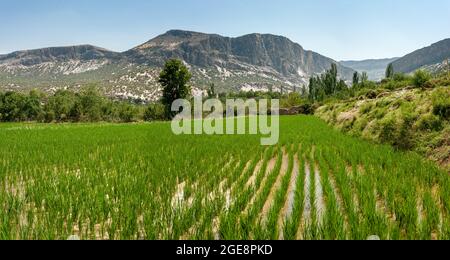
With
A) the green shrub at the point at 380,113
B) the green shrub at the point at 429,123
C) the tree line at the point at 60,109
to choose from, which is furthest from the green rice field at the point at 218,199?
the tree line at the point at 60,109

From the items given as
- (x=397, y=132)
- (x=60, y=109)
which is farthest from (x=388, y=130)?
(x=60, y=109)

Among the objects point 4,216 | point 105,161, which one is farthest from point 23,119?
point 4,216

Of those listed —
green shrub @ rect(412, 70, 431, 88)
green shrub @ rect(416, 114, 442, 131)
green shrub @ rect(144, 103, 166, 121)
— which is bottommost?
green shrub @ rect(144, 103, 166, 121)

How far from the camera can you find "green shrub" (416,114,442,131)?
486 inches

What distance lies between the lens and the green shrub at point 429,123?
12.3 metres

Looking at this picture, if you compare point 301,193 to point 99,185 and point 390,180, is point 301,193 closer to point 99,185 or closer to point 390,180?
point 390,180

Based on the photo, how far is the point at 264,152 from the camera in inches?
545

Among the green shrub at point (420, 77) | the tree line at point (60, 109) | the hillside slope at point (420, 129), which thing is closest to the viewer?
the hillside slope at point (420, 129)

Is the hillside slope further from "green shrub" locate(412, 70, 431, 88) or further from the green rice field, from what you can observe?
"green shrub" locate(412, 70, 431, 88)

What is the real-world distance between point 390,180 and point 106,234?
558 cm

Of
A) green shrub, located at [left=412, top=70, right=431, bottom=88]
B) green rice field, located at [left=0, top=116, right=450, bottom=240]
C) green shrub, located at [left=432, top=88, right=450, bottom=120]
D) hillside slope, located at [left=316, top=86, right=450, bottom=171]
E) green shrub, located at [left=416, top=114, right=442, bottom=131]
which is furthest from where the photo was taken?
green shrub, located at [left=412, top=70, right=431, bottom=88]

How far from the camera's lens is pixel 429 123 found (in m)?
12.6

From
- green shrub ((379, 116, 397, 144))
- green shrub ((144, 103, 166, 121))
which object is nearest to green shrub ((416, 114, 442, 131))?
green shrub ((379, 116, 397, 144))

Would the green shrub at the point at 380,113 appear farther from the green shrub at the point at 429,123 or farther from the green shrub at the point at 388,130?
the green shrub at the point at 429,123
